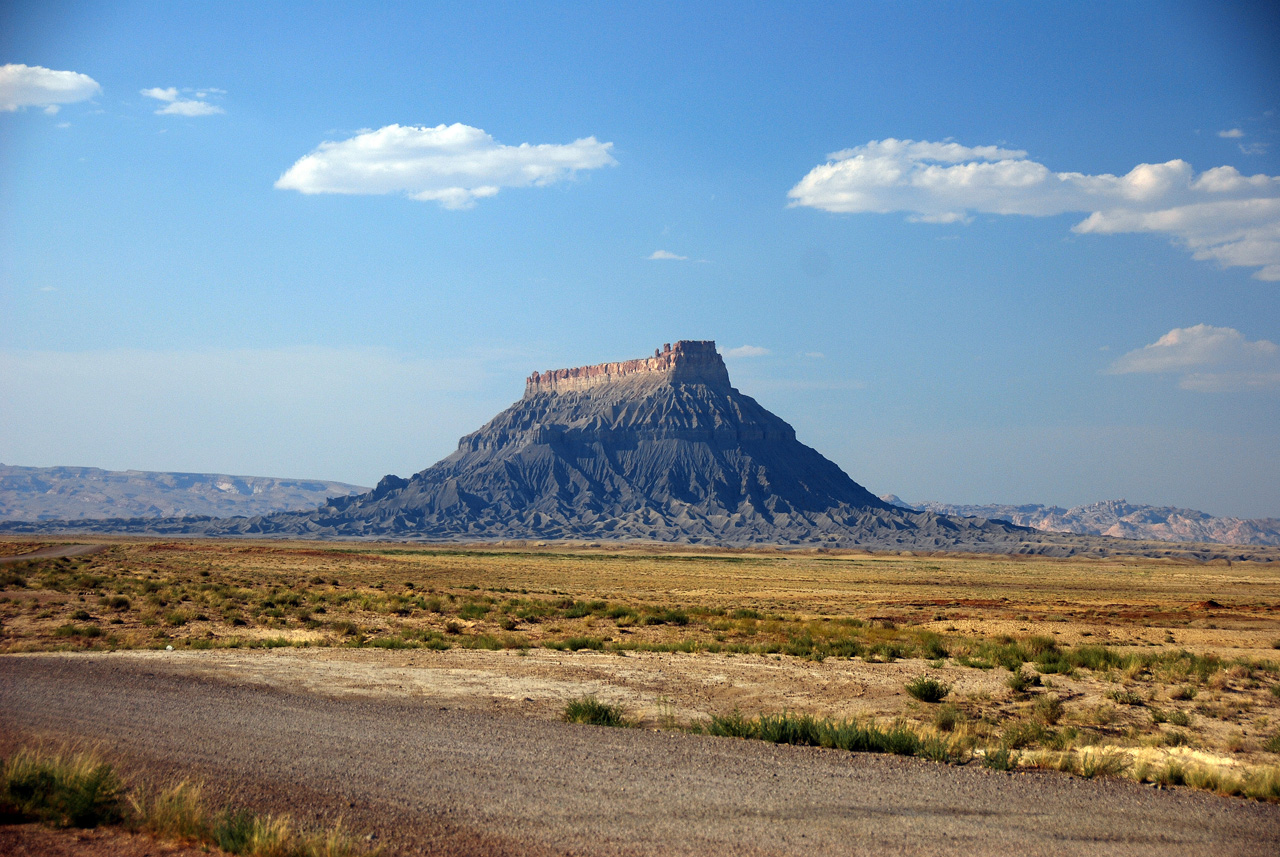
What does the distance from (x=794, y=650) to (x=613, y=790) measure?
15053 mm

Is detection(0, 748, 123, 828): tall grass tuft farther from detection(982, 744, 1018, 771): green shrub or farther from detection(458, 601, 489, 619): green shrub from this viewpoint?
detection(458, 601, 489, 619): green shrub

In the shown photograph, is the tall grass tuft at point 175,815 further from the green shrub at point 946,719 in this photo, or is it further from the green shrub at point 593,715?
the green shrub at point 946,719

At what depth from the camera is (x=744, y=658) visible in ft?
74.5

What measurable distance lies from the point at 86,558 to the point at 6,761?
2541 inches

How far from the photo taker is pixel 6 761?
9820mm

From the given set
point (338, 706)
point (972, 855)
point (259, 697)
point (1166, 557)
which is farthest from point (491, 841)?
point (1166, 557)

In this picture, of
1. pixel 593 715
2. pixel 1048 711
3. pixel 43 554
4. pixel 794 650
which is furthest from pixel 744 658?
pixel 43 554

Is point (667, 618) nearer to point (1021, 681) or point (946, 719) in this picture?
point (1021, 681)

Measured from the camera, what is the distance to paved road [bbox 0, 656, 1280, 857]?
8.10 meters

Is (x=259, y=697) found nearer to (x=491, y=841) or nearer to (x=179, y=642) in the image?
(x=491, y=841)

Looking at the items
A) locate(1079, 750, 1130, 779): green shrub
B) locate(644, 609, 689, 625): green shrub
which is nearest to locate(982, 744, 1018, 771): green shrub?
locate(1079, 750, 1130, 779): green shrub

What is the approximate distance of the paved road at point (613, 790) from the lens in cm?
810

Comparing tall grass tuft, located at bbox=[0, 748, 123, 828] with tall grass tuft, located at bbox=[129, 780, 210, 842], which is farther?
tall grass tuft, located at bbox=[0, 748, 123, 828]

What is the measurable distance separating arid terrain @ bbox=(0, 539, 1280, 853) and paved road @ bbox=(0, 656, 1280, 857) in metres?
1.17
